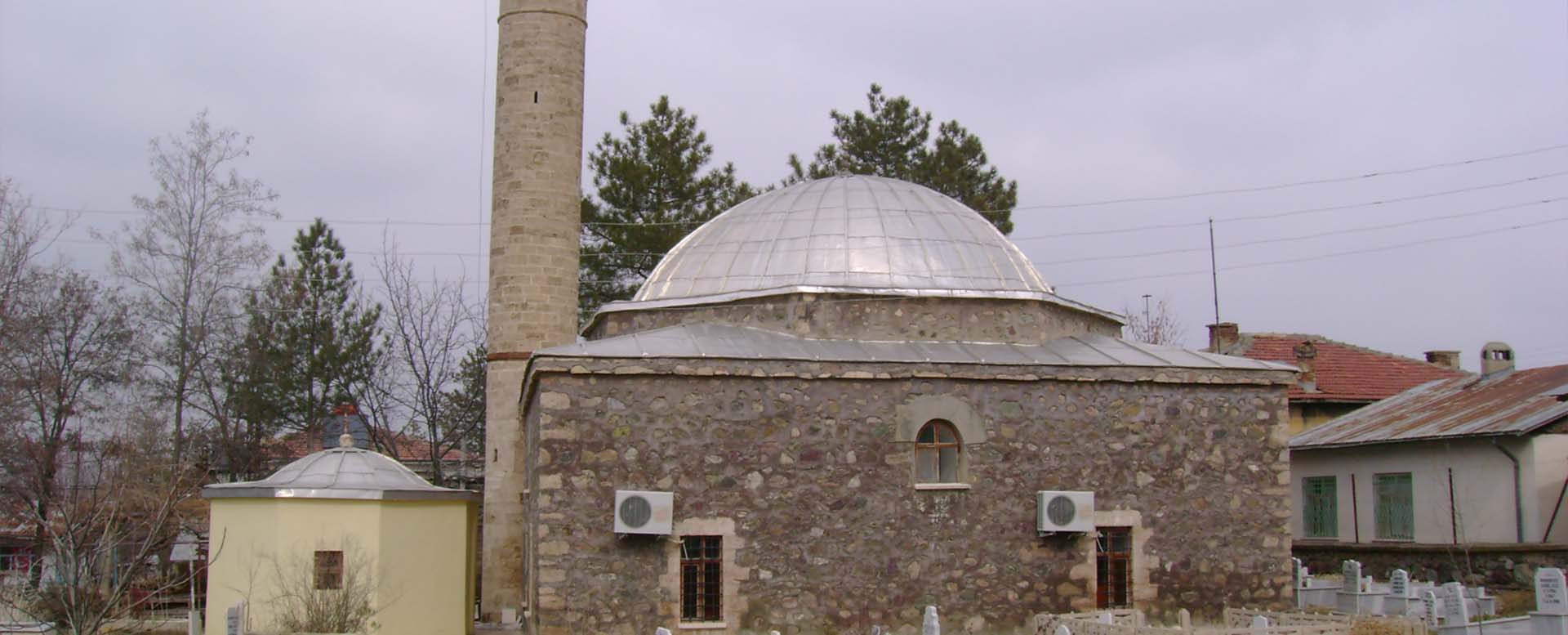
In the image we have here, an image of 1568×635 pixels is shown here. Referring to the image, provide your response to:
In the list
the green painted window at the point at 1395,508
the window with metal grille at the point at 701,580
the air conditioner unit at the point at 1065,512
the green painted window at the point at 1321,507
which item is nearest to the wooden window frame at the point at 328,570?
the window with metal grille at the point at 701,580

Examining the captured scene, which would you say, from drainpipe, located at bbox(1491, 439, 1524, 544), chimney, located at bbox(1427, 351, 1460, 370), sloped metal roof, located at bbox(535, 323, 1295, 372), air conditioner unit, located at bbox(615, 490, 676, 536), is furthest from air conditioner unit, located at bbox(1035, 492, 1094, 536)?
chimney, located at bbox(1427, 351, 1460, 370)

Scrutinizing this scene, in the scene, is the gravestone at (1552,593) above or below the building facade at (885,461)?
below

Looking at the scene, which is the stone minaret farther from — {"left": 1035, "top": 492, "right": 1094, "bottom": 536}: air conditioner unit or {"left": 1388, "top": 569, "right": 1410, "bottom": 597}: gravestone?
→ {"left": 1388, "top": 569, "right": 1410, "bottom": 597}: gravestone

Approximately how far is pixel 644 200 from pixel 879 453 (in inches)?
698

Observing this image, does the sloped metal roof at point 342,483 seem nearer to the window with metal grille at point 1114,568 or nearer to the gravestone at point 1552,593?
the window with metal grille at point 1114,568

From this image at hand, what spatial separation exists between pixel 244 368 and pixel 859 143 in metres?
14.5

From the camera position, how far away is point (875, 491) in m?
14.5

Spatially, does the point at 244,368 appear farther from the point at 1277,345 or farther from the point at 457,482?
the point at 1277,345

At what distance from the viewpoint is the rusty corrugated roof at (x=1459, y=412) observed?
18766mm

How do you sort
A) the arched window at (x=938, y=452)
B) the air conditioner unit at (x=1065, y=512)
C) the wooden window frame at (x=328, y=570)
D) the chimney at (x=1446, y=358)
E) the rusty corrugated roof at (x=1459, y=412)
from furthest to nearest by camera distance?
the chimney at (x=1446, y=358) < the rusty corrugated roof at (x=1459, y=412) < the wooden window frame at (x=328, y=570) < the arched window at (x=938, y=452) < the air conditioner unit at (x=1065, y=512)

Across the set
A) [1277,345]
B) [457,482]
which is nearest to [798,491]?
[457,482]

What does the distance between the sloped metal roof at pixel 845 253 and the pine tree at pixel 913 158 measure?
1286 centimetres

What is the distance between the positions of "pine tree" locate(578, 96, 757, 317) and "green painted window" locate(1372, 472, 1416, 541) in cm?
1527

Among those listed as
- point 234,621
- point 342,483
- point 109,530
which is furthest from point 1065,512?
point 109,530
